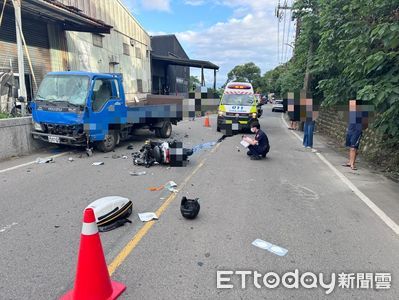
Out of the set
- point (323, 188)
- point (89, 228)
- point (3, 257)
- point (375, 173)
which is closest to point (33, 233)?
point (3, 257)

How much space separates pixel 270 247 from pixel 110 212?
86.5 inches

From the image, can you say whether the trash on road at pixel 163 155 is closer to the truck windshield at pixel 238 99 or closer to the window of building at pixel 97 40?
the truck windshield at pixel 238 99

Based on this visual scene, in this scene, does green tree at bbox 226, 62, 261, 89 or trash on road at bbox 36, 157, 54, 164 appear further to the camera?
green tree at bbox 226, 62, 261, 89

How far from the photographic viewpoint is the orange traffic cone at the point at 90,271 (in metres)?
2.97

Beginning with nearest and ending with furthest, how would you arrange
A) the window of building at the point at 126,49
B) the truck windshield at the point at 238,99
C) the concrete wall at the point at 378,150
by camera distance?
1. the concrete wall at the point at 378,150
2. the truck windshield at the point at 238,99
3. the window of building at the point at 126,49

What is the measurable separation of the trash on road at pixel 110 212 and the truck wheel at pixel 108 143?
5760 mm

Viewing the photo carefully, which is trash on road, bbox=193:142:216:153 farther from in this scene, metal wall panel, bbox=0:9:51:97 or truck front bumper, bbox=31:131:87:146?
metal wall panel, bbox=0:9:51:97

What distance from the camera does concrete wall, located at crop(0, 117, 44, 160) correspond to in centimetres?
903

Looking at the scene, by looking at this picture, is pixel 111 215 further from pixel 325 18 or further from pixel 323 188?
pixel 325 18

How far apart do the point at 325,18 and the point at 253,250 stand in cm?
937

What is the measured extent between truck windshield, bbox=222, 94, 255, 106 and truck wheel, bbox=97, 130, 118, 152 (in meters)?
8.04

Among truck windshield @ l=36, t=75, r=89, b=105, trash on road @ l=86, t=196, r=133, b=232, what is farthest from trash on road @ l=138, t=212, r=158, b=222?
truck windshield @ l=36, t=75, r=89, b=105

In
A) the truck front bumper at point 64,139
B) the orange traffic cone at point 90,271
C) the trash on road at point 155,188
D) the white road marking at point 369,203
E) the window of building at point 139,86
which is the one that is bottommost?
the white road marking at point 369,203

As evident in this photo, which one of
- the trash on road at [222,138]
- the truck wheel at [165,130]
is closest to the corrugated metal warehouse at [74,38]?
the truck wheel at [165,130]
